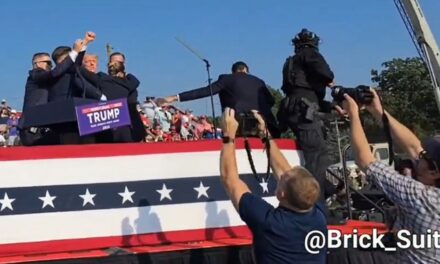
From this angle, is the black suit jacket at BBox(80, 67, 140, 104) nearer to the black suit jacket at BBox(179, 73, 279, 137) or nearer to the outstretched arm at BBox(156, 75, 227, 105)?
the outstretched arm at BBox(156, 75, 227, 105)

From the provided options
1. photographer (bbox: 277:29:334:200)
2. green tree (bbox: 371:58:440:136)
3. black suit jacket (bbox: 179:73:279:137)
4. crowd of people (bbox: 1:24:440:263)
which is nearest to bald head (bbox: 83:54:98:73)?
crowd of people (bbox: 1:24:440:263)

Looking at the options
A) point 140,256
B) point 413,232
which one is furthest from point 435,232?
point 140,256

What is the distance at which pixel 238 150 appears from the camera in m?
5.35

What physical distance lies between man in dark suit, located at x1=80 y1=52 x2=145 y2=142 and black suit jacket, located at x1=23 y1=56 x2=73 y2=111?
204 millimetres

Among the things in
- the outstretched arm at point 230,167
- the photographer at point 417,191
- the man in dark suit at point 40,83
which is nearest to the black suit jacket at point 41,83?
the man in dark suit at point 40,83

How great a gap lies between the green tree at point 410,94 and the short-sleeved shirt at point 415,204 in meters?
37.3

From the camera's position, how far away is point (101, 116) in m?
5.21

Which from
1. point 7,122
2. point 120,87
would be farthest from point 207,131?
point 120,87

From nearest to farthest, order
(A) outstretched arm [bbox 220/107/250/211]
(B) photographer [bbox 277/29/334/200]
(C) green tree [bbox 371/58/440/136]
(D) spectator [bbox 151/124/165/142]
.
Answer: (A) outstretched arm [bbox 220/107/250/211] < (B) photographer [bbox 277/29/334/200] < (D) spectator [bbox 151/124/165/142] < (C) green tree [bbox 371/58/440/136]

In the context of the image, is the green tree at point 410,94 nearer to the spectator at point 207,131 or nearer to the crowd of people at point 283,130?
the spectator at point 207,131

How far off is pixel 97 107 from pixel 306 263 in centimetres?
277

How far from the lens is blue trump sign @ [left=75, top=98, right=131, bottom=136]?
5125 mm

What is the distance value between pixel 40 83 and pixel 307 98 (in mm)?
2397

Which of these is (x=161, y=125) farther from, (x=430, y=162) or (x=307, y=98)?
(x=430, y=162)
